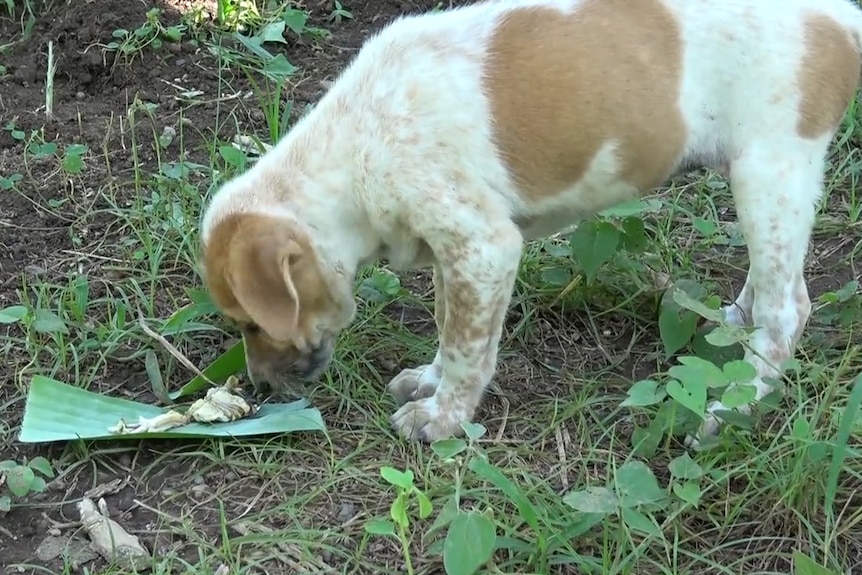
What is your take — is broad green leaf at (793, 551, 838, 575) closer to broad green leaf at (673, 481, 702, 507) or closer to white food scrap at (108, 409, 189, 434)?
broad green leaf at (673, 481, 702, 507)

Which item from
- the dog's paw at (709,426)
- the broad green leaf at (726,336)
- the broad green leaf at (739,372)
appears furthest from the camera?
the dog's paw at (709,426)

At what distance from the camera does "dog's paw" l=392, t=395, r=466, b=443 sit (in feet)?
11.5

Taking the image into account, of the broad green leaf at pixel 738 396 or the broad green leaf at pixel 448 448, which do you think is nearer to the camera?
the broad green leaf at pixel 448 448

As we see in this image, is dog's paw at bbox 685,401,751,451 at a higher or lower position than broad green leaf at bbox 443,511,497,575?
lower

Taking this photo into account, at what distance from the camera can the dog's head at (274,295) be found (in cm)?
311

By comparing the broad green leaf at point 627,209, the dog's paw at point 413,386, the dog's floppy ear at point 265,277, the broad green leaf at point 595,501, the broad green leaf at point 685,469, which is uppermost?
the dog's floppy ear at point 265,277

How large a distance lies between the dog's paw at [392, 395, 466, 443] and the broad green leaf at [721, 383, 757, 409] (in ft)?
3.09

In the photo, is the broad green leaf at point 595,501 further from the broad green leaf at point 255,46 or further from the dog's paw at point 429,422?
the broad green leaf at point 255,46

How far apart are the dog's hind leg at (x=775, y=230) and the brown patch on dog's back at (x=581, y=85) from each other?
10.9 inches

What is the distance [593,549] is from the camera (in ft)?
9.70

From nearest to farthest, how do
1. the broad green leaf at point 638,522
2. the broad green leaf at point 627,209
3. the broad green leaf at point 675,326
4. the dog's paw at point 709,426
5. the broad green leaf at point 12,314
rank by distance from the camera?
the broad green leaf at point 638,522 → the dog's paw at point 709,426 → the broad green leaf at point 675,326 → the broad green leaf at point 12,314 → the broad green leaf at point 627,209

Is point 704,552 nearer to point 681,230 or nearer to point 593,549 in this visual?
point 593,549

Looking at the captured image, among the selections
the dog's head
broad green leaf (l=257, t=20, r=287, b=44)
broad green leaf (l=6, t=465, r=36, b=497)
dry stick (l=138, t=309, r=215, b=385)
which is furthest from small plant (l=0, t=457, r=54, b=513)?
broad green leaf (l=257, t=20, r=287, b=44)

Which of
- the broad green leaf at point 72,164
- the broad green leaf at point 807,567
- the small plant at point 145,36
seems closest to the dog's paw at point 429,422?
the broad green leaf at point 807,567
